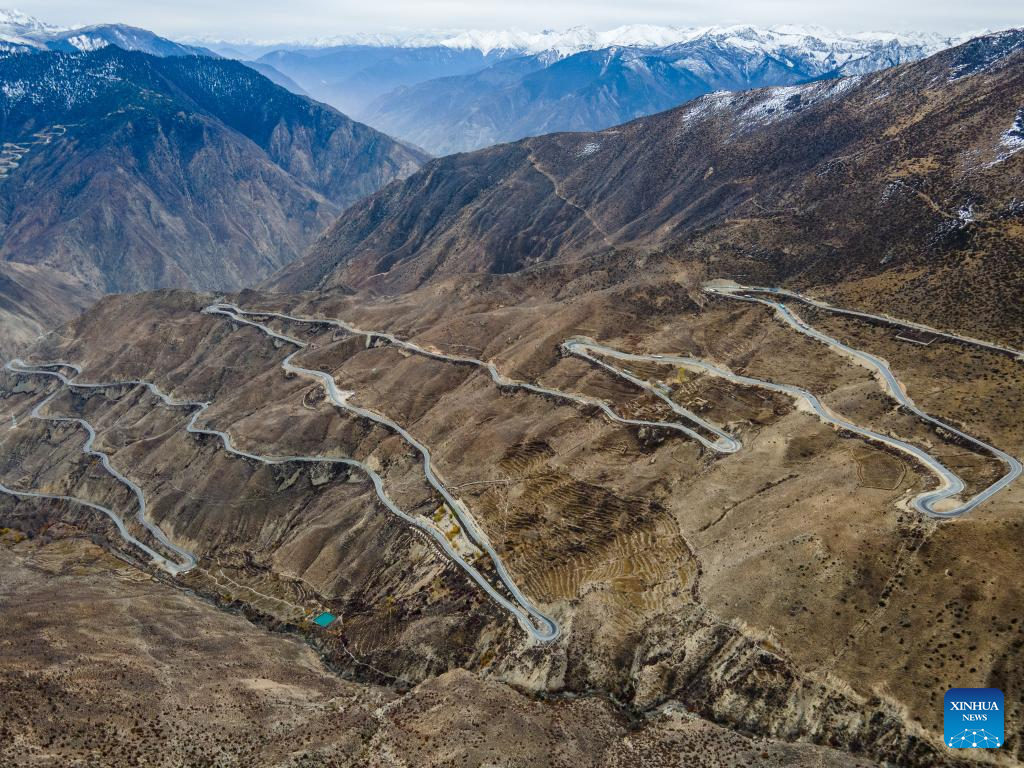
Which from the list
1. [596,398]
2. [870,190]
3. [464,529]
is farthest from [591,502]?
[870,190]

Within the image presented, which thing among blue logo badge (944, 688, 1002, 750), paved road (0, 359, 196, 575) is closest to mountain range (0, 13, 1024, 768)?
paved road (0, 359, 196, 575)

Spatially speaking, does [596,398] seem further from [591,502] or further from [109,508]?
[109,508]

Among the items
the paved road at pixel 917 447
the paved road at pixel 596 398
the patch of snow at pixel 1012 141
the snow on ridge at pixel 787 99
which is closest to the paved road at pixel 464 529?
the paved road at pixel 596 398

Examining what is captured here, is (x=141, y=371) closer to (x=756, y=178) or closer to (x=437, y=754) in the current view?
(x=437, y=754)

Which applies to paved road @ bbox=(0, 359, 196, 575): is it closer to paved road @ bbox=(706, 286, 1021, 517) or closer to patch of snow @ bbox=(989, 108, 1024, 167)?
paved road @ bbox=(706, 286, 1021, 517)

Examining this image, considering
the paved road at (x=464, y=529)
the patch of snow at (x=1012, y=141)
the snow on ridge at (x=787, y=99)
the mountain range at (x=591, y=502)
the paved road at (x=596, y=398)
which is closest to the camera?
the mountain range at (x=591, y=502)

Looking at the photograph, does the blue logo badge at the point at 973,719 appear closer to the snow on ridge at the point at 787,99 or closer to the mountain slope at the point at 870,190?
the mountain slope at the point at 870,190
